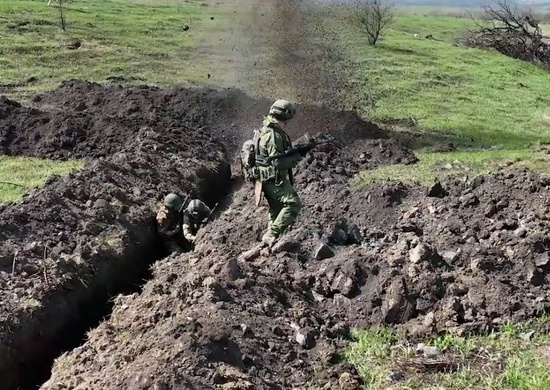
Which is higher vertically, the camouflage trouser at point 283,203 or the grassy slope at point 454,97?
the camouflage trouser at point 283,203

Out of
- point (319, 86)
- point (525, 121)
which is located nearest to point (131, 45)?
point (319, 86)

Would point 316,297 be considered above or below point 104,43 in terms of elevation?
below

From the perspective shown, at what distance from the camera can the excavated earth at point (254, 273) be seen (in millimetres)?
5977

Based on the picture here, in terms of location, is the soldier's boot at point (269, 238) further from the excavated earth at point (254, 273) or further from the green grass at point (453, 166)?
the green grass at point (453, 166)

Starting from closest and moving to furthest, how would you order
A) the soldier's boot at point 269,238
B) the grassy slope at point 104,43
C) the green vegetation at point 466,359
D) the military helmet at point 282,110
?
the green vegetation at point 466,359 < the soldier's boot at point 269,238 < the military helmet at point 282,110 < the grassy slope at point 104,43

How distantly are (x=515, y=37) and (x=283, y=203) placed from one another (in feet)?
81.8

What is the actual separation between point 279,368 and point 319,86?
635 inches

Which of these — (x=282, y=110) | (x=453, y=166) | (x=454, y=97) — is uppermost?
(x=282, y=110)

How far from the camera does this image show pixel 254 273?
24.1 ft

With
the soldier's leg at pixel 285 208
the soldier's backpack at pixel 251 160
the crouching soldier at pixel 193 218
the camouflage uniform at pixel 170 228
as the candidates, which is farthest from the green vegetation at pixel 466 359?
the camouflage uniform at pixel 170 228

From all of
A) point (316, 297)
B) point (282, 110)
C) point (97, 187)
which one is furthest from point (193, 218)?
point (316, 297)

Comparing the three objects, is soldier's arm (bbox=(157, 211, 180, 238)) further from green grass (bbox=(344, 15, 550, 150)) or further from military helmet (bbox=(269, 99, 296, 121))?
green grass (bbox=(344, 15, 550, 150))

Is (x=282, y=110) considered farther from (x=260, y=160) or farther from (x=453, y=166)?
(x=453, y=166)

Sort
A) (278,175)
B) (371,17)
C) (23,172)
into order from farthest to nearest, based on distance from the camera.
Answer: (371,17), (23,172), (278,175)
